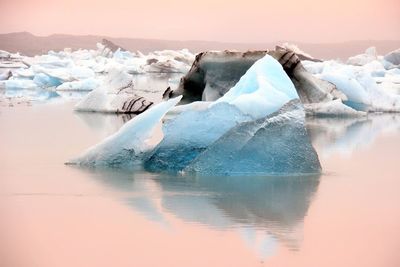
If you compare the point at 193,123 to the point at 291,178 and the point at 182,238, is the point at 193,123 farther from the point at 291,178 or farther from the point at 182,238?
the point at 182,238

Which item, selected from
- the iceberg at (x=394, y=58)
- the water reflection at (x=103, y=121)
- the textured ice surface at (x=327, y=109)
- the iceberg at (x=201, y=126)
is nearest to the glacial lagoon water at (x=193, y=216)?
the iceberg at (x=201, y=126)

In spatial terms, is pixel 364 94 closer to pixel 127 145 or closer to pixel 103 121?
pixel 103 121

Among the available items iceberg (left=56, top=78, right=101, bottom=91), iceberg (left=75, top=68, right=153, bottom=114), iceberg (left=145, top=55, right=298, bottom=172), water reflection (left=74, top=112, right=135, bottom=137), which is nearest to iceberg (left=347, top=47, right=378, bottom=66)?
iceberg (left=56, top=78, right=101, bottom=91)

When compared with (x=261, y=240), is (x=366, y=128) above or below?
below

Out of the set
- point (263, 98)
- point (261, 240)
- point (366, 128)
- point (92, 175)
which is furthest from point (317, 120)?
point (261, 240)

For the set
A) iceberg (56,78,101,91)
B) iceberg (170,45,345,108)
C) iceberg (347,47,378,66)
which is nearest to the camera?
iceberg (170,45,345,108)

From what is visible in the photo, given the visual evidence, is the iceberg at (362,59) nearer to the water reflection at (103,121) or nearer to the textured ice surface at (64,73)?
the textured ice surface at (64,73)

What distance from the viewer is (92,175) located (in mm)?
4066

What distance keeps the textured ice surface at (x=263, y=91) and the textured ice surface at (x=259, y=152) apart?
0.19 m

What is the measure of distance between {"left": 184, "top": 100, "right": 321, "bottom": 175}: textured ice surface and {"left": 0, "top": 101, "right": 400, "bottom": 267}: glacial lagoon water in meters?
0.12

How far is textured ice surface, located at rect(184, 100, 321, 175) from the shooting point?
416cm

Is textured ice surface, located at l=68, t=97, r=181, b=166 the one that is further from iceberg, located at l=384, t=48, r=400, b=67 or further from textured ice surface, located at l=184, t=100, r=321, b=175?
iceberg, located at l=384, t=48, r=400, b=67

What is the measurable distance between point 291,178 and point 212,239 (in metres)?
1.40

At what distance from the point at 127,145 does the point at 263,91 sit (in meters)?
0.84
